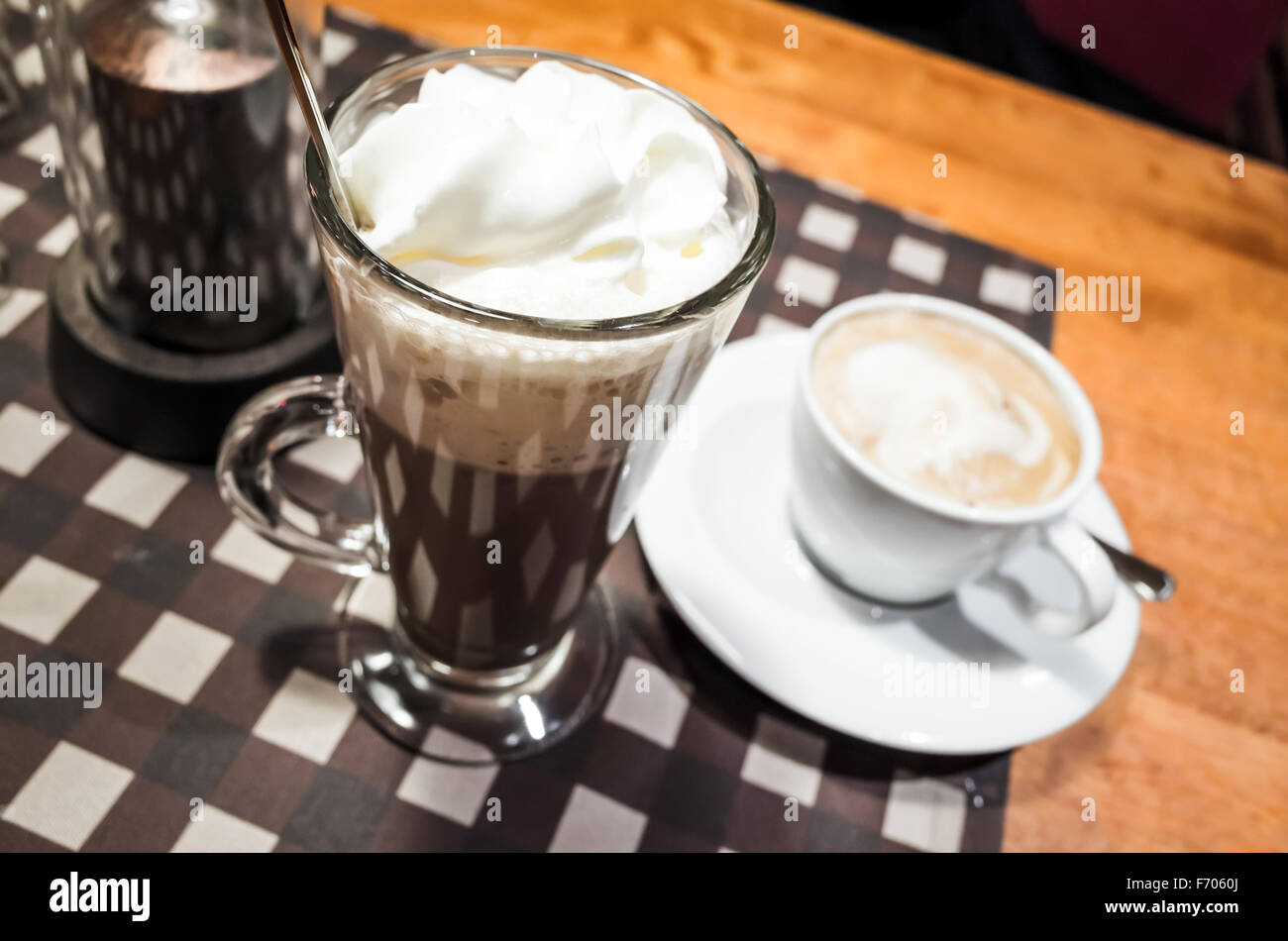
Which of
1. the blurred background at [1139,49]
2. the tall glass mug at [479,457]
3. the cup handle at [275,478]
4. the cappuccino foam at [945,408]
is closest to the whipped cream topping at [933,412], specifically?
the cappuccino foam at [945,408]

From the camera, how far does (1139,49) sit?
1.61 metres

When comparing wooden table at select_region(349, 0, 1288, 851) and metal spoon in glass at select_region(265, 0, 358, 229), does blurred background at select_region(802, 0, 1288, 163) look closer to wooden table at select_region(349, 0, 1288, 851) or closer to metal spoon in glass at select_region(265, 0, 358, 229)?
wooden table at select_region(349, 0, 1288, 851)

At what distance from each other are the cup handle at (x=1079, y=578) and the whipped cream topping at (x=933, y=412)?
0.16ft

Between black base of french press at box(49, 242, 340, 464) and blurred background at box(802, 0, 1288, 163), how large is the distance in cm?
139

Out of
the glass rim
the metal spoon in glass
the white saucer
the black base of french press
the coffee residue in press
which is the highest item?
the metal spoon in glass


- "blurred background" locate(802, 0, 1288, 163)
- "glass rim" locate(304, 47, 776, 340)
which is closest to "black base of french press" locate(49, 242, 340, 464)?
"glass rim" locate(304, 47, 776, 340)

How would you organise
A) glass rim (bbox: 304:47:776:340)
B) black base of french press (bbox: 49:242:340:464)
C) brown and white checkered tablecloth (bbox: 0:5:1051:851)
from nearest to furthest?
glass rim (bbox: 304:47:776:340) < brown and white checkered tablecloth (bbox: 0:5:1051:851) < black base of french press (bbox: 49:242:340:464)

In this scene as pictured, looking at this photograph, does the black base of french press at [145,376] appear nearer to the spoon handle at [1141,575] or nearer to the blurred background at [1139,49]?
the spoon handle at [1141,575]

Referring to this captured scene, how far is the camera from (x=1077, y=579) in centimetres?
60

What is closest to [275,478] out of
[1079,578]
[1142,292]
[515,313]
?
[515,313]

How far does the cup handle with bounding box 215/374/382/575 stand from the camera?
55 cm
